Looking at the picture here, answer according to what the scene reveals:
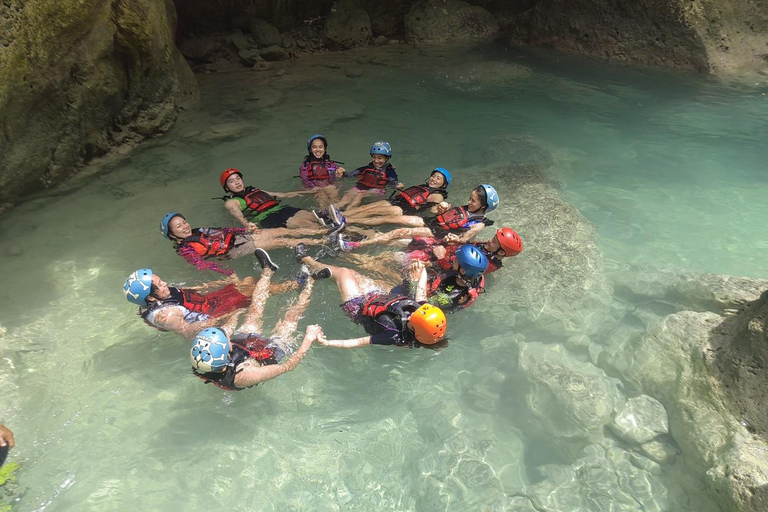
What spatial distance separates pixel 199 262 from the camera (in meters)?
5.91

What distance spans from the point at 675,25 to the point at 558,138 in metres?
6.48

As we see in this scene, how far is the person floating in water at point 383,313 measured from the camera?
4.39 meters

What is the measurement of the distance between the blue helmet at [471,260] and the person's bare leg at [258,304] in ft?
7.49

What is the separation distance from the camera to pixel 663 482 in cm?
400

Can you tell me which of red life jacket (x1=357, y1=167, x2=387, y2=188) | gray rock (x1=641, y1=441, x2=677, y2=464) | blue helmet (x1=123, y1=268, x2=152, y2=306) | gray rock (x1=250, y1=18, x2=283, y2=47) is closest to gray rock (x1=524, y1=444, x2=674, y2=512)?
gray rock (x1=641, y1=441, x2=677, y2=464)

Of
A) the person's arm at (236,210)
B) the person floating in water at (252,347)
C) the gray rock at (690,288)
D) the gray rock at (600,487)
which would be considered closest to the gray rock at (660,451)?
the gray rock at (600,487)

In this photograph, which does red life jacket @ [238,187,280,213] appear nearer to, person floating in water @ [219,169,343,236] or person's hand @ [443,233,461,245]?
person floating in water @ [219,169,343,236]

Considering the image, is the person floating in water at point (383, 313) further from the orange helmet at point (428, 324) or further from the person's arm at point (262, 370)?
the person's arm at point (262, 370)

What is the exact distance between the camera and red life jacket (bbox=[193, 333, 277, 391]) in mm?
4242

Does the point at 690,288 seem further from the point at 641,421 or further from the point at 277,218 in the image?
the point at 277,218

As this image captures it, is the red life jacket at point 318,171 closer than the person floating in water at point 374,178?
No

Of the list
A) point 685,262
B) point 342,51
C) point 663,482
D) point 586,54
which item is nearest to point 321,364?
point 663,482

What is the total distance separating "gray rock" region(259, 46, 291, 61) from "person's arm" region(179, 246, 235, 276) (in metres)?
9.61

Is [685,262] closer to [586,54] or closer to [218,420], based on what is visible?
[218,420]
